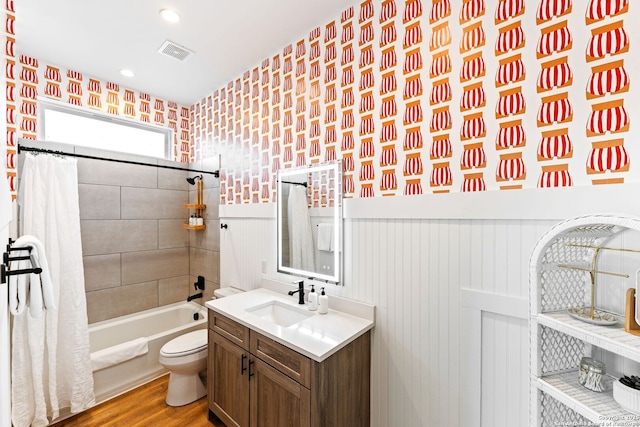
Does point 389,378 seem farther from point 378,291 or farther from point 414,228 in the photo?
point 414,228

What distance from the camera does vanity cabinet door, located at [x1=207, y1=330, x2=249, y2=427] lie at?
1703 millimetres

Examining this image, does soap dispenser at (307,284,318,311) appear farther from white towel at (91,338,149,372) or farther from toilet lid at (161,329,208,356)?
white towel at (91,338,149,372)

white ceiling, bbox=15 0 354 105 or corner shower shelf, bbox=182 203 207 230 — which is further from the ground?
white ceiling, bbox=15 0 354 105

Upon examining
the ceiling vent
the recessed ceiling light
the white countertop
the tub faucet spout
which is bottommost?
the tub faucet spout

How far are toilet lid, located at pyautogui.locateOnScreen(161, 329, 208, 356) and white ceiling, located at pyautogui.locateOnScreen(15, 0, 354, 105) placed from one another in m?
2.33

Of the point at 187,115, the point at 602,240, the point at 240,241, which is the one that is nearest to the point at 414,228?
the point at 602,240

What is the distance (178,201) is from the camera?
3.23 metres

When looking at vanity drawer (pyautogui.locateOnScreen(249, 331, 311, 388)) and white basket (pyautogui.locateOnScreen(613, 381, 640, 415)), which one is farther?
vanity drawer (pyautogui.locateOnScreen(249, 331, 311, 388))

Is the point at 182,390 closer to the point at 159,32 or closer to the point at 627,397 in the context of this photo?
the point at 627,397

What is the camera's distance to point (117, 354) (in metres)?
2.28

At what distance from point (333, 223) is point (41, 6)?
229cm

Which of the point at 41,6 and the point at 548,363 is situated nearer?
the point at 548,363

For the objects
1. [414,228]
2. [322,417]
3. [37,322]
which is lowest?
[322,417]

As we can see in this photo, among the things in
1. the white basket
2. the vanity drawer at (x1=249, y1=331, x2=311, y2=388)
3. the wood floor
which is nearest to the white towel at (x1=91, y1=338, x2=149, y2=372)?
the wood floor
